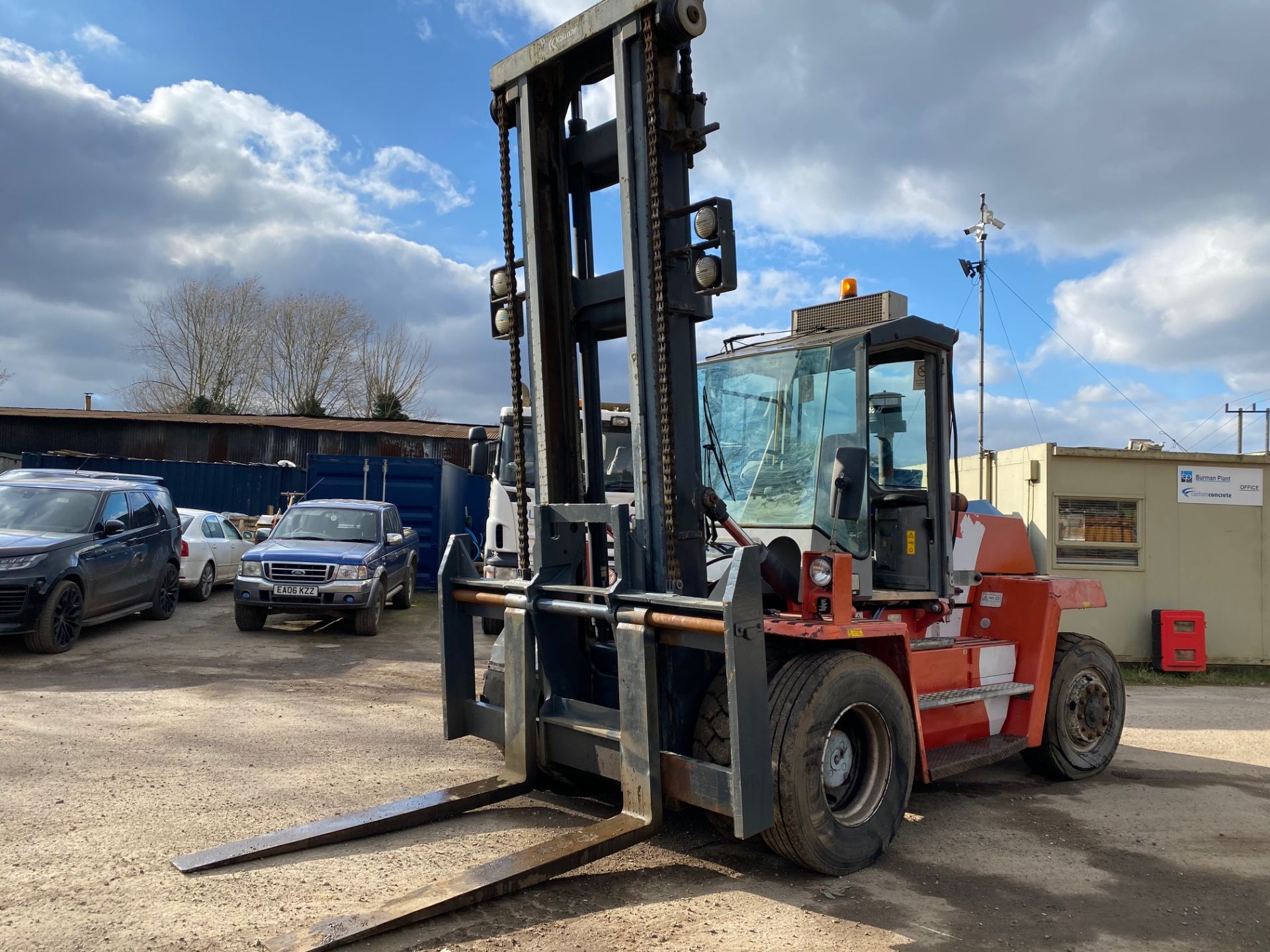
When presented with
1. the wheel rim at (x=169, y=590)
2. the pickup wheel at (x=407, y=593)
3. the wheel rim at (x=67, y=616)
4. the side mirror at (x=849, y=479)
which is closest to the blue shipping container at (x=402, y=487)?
the pickup wheel at (x=407, y=593)

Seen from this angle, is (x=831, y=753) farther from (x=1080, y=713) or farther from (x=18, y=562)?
(x=18, y=562)

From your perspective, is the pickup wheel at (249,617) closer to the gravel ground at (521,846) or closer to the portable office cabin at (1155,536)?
the gravel ground at (521,846)

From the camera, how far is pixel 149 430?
32094 mm

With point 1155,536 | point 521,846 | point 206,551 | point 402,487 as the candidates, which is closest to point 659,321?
point 521,846

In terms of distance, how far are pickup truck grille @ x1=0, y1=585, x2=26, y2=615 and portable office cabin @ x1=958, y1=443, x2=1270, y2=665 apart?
12.2 metres

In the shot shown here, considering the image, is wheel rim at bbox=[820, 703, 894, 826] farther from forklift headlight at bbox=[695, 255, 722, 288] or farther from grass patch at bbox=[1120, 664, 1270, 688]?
grass patch at bbox=[1120, 664, 1270, 688]

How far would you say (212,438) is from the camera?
31750 millimetres

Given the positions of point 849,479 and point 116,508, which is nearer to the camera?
point 849,479

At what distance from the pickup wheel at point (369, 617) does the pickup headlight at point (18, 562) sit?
3.72 m

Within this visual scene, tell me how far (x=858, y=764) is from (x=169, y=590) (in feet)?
36.4

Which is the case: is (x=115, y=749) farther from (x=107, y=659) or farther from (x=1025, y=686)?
(x=1025, y=686)

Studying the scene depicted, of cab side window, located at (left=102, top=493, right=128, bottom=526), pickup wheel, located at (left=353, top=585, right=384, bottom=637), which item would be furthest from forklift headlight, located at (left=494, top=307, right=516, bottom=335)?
cab side window, located at (left=102, top=493, right=128, bottom=526)

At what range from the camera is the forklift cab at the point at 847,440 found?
16.5 feet

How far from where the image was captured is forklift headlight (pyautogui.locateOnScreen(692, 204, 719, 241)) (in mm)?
4305
